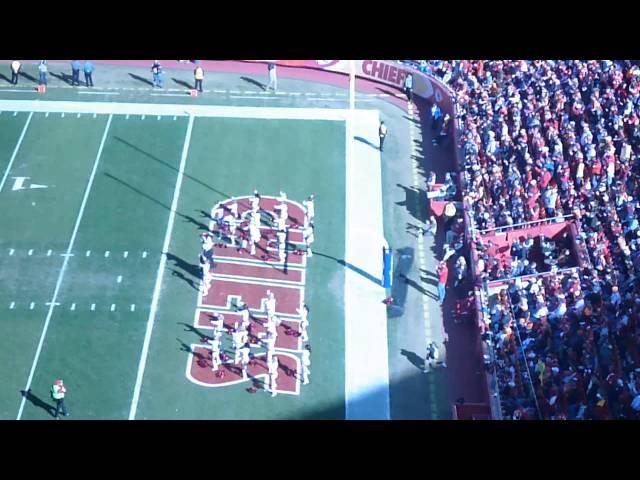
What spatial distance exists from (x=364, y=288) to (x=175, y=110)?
11.2 m

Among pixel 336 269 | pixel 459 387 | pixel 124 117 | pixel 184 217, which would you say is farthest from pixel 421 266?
pixel 124 117

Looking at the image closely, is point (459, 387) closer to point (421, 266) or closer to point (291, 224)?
point (421, 266)

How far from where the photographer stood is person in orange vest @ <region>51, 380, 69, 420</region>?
95.8 feet

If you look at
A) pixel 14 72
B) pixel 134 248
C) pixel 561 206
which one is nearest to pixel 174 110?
pixel 14 72

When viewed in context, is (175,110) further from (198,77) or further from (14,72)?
(14,72)

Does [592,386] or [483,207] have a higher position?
[483,207]

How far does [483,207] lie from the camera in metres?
34.8

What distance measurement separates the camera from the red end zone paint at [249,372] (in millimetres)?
30688

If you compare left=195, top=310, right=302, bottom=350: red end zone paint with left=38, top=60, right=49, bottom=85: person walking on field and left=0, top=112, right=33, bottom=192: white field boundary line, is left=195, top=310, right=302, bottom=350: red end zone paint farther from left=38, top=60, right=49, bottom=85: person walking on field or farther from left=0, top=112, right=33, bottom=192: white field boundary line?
left=38, top=60, right=49, bottom=85: person walking on field

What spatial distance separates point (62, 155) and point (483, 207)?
45.2 ft

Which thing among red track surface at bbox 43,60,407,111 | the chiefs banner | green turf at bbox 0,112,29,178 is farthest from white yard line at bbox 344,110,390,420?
green turf at bbox 0,112,29,178

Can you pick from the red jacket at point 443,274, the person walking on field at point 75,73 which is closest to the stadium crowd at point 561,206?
the red jacket at point 443,274

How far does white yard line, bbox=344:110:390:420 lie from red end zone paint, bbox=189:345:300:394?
1432mm
